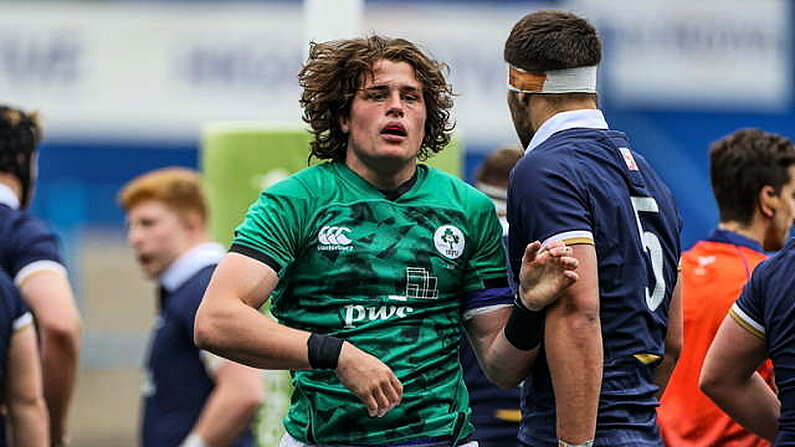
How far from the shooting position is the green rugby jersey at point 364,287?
4.45 m

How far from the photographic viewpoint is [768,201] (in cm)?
586

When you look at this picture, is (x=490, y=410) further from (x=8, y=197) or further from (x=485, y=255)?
(x=8, y=197)

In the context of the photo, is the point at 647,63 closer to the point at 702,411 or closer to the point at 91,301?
the point at 91,301

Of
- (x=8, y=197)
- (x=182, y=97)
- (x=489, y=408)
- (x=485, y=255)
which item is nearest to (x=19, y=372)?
(x=8, y=197)

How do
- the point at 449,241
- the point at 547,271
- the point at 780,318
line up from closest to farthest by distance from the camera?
the point at 547,271
the point at 449,241
the point at 780,318

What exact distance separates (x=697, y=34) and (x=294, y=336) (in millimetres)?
15997

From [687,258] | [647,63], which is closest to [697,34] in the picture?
[647,63]

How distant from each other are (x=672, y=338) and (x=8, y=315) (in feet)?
7.18

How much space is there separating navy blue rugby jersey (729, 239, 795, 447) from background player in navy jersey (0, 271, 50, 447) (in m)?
2.39

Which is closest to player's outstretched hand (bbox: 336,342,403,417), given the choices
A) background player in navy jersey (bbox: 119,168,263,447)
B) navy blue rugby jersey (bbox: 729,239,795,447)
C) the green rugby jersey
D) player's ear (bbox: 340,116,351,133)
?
the green rugby jersey

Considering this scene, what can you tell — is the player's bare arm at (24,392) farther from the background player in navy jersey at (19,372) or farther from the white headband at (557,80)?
the white headband at (557,80)

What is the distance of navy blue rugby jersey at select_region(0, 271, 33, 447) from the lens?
557 centimetres

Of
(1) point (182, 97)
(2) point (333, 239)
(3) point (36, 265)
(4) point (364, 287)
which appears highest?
(2) point (333, 239)

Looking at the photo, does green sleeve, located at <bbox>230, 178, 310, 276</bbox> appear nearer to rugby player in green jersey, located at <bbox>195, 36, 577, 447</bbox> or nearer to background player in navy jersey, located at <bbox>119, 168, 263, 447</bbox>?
rugby player in green jersey, located at <bbox>195, 36, 577, 447</bbox>
